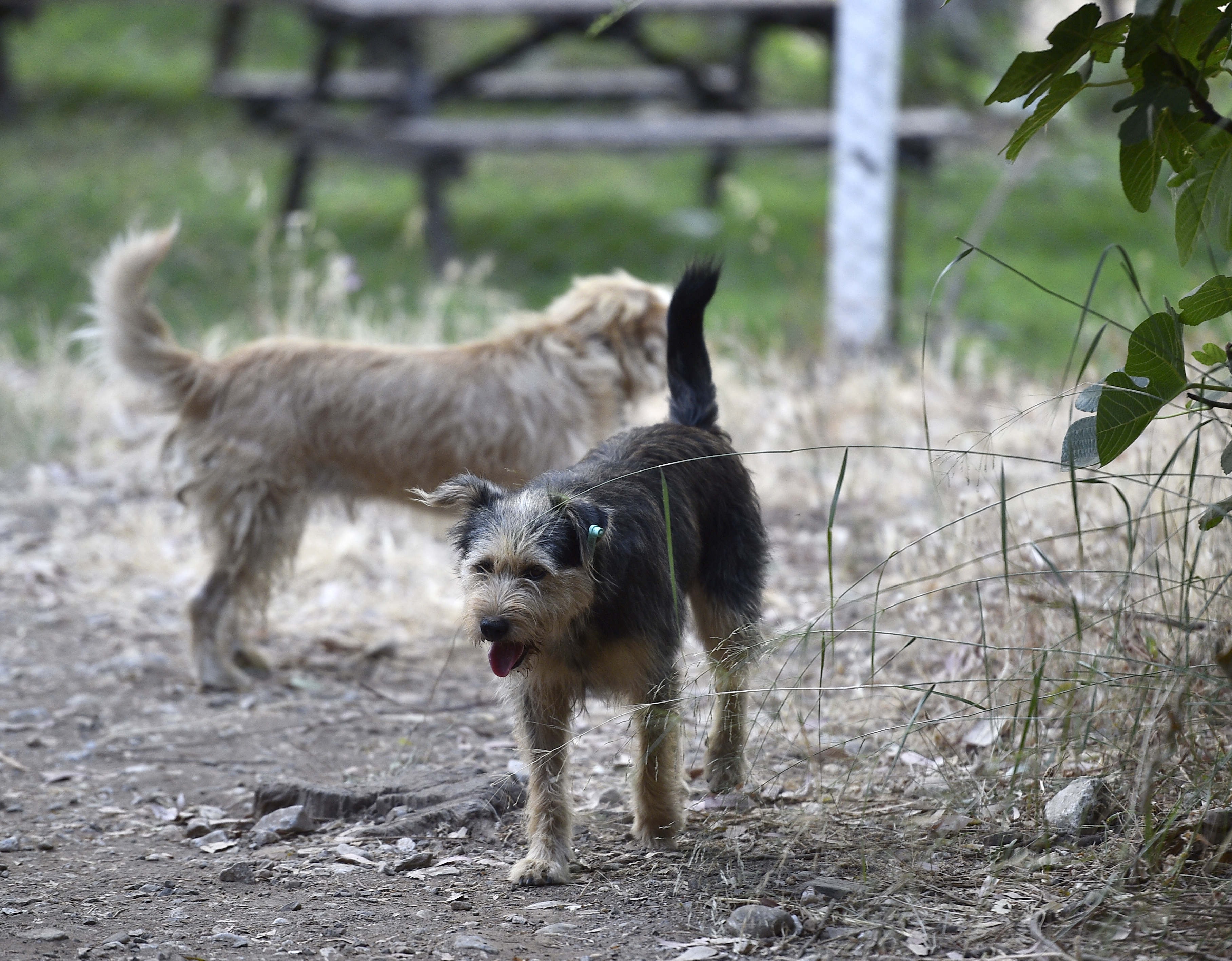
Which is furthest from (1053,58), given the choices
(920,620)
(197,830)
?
(197,830)

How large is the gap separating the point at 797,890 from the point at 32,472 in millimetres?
6222

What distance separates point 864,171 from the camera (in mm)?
7699

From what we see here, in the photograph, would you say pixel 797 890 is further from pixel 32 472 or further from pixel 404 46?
pixel 404 46

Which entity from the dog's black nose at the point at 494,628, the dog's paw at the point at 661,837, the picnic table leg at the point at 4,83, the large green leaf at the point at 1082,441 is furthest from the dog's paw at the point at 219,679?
the picnic table leg at the point at 4,83

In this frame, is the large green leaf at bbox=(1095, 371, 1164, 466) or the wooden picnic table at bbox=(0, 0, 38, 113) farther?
the wooden picnic table at bbox=(0, 0, 38, 113)

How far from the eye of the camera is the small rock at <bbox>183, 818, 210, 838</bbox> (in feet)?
11.0

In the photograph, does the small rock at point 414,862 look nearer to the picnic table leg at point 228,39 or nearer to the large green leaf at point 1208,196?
the large green leaf at point 1208,196

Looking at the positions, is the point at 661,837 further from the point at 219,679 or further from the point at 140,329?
the point at 140,329

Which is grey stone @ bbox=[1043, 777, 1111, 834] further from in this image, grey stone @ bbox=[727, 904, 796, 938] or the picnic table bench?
the picnic table bench

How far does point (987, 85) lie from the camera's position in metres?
14.3

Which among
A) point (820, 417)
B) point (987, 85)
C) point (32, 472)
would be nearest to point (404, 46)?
point (32, 472)

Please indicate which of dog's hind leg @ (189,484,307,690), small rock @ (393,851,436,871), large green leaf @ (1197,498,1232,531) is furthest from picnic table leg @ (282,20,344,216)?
large green leaf @ (1197,498,1232,531)

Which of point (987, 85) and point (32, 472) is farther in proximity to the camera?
point (987, 85)

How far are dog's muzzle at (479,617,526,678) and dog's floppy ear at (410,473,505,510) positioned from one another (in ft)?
1.26
